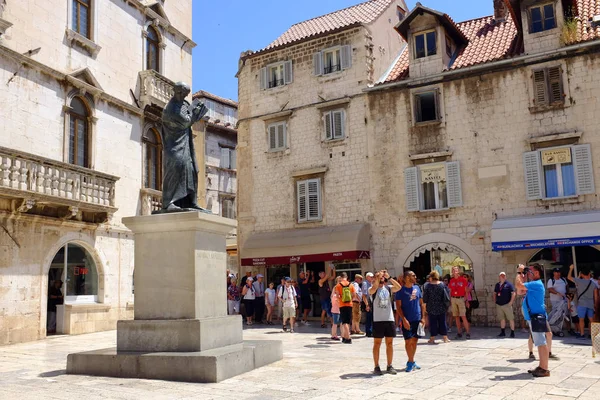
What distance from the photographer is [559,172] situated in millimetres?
18453

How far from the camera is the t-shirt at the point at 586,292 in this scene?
14.6 metres

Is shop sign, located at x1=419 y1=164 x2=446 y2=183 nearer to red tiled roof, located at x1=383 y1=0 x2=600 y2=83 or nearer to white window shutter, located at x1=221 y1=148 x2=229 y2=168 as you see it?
red tiled roof, located at x1=383 y1=0 x2=600 y2=83

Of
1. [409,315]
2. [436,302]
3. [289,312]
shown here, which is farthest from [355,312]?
[409,315]

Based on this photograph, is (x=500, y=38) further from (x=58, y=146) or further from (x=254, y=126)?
(x=58, y=146)

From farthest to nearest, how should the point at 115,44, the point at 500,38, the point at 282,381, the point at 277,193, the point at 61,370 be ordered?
the point at 277,193 → the point at 500,38 → the point at 115,44 → the point at 61,370 → the point at 282,381

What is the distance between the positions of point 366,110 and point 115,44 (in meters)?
9.26

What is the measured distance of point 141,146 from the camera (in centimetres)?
2075

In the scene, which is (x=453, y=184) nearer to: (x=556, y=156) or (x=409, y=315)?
(x=556, y=156)

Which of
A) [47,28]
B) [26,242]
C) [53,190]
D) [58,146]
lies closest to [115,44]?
[47,28]

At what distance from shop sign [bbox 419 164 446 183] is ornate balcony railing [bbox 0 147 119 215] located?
10.4 m

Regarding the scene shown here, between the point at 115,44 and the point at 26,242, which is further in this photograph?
the point at 115,44

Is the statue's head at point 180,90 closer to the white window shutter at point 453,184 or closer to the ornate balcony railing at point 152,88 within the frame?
the ornate balcony railing at point 152,88

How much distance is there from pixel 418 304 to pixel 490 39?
15.3m

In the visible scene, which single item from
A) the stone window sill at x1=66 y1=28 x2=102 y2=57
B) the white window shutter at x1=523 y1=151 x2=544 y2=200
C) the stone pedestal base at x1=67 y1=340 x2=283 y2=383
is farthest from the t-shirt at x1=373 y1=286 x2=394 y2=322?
the stone window sill at x1=66 y1=28 x2=102 y2=57
